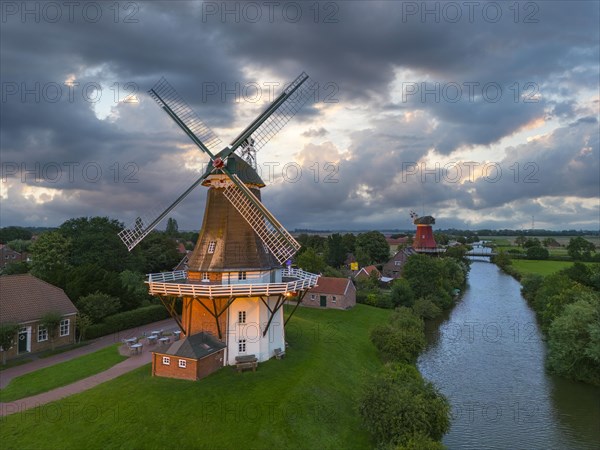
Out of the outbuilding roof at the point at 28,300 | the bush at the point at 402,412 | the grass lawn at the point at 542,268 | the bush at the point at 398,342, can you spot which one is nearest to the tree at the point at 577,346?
the bush at the point at 398,342

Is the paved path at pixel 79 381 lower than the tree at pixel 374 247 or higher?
lower

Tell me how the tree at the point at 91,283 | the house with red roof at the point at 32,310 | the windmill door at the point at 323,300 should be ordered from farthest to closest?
the windmill door at the point at 323,300 → the tree at the point at 91,283 → the house with red roof at the point at 32,310

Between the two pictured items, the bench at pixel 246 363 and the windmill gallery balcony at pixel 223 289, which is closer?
the windmill gallery balcony at pixel 223 289

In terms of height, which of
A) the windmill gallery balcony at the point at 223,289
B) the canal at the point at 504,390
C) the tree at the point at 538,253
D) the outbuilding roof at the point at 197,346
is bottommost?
the canal at the point at 504,390

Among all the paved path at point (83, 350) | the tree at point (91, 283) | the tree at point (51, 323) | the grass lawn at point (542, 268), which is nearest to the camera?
the paved path at point (83, 350)

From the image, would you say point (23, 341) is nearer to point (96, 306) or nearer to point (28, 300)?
point (28, 300)

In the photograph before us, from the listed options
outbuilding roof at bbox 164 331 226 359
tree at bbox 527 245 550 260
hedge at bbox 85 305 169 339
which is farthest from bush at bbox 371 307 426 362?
tree at bbox 527 245 550 260

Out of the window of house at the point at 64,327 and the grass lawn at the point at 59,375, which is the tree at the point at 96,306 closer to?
the window of house at the point at 64,327

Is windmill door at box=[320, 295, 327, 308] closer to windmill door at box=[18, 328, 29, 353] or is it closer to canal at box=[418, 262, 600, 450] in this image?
canal at box=[418, 262, 600, 450]
